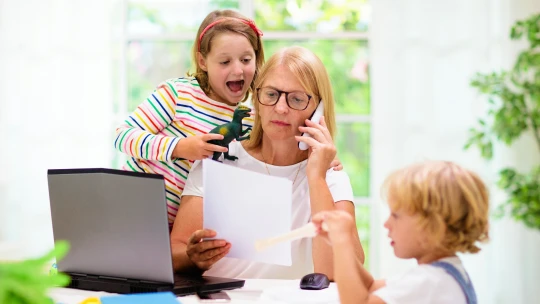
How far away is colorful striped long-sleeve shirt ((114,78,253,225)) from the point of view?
7.08ft

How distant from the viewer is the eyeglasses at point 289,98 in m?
1.98

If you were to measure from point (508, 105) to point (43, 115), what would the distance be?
2376 millimetres

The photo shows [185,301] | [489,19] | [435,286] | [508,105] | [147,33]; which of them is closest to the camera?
[435,286]

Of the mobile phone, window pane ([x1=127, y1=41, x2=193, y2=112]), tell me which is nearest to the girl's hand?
the mobile phone

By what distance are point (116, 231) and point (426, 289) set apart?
71cm

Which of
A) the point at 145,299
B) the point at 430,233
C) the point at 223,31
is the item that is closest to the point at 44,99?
the point at 223,31

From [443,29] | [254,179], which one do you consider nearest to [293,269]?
[254,179]

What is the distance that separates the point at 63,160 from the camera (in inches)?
153

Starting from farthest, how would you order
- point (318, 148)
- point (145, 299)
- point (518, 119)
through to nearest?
point (518, 119)
point (318, 148)
point (145, 299)

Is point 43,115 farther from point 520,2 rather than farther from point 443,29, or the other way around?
point 520,2

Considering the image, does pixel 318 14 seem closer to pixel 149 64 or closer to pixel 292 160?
pixel 149 64

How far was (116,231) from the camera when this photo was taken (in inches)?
63.8

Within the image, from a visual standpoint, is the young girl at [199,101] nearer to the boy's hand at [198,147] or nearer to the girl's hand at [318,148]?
the boy's hand at [198,147]

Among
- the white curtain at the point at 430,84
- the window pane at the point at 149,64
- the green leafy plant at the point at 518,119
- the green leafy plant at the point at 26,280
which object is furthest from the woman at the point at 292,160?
the window pane at the point at 149,64
